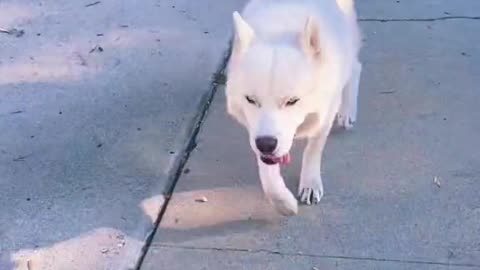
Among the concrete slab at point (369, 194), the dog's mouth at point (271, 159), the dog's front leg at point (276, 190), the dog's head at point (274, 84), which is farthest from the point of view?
the dog's front leg at point (276, 190)

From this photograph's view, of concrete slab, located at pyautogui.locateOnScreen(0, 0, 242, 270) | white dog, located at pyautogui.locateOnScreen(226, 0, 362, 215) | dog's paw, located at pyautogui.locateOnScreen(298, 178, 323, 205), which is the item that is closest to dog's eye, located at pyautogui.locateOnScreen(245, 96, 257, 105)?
white dog, located at pyautogui.locateOnScreen(226, 0, 362, 215)

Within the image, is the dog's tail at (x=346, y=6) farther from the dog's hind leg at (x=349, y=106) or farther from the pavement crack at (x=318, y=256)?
the pavement crack at (x=318, y=256)

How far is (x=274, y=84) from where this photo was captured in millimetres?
3713

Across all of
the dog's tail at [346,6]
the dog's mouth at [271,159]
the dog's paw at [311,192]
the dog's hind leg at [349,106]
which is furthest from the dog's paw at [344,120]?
the dog's mouth at [271,159]

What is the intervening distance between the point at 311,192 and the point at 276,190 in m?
0.24

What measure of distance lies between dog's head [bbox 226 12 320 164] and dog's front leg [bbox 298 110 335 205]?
0.44 meters

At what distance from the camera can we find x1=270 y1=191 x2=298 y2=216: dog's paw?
4.20 meters

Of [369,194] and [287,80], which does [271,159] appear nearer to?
[287,80]

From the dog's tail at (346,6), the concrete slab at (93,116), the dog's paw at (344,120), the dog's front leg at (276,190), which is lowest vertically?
the concrete slab at (93,116)

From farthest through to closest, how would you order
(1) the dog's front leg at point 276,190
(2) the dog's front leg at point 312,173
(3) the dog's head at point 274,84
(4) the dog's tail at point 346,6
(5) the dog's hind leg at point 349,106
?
1. (5) the dog's hind leg at point 349,106
2. (4) the dog's tail at point 346,6
3. (2) the dog's front leg at point 312,173
4. (1) the dog's front leg at point 276,190
5. (3) the dog's head at point 274,84

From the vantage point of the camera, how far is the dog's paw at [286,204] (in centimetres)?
420

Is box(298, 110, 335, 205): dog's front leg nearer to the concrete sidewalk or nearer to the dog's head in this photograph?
the concrete sidewalk

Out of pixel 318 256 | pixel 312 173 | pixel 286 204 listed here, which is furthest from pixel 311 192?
pixel 318 256

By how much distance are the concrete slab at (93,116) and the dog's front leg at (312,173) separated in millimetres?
650
